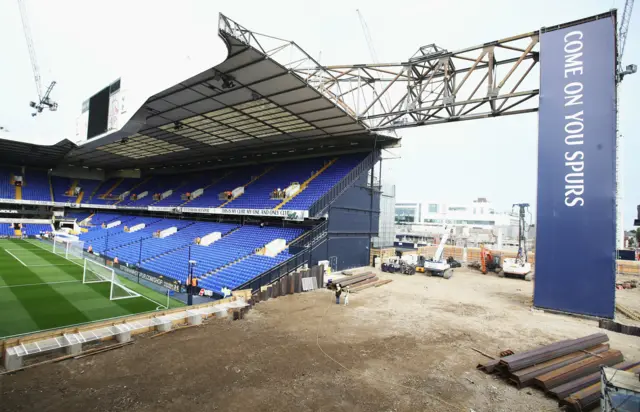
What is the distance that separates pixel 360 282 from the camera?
2070cm

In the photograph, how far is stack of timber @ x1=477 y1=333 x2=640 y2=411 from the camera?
7.43 m

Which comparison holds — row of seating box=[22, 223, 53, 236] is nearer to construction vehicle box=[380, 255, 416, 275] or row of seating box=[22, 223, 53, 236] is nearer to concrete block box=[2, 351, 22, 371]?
concrete block box=[2, 351, 22, 371]

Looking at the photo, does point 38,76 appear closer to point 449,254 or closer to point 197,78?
point 197,78

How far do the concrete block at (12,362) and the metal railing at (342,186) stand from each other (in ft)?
53.0

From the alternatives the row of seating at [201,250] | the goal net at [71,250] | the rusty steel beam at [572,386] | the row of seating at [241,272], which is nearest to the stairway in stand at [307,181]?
the row of seating at [201,250]

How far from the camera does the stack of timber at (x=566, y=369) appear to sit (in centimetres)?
743

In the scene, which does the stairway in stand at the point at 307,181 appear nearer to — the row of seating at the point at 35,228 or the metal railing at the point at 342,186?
the metal railing at the point at 342,186

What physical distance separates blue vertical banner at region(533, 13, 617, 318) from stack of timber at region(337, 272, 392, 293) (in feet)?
28.9

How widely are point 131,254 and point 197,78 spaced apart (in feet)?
59.3

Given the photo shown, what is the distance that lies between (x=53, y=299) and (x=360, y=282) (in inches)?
633

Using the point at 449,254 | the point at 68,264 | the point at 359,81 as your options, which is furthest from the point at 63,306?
the point at 449,254

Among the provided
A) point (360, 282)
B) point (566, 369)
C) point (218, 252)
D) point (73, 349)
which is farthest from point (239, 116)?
point (566, 369)

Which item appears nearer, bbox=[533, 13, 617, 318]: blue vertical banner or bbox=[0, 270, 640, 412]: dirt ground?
bbox=[0, 270, 640, 412]: dirt ground

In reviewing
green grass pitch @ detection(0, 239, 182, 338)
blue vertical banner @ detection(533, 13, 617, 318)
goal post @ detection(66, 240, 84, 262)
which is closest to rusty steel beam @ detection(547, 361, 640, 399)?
blue vertical banner @ detection(533, 13, 617, 318)
